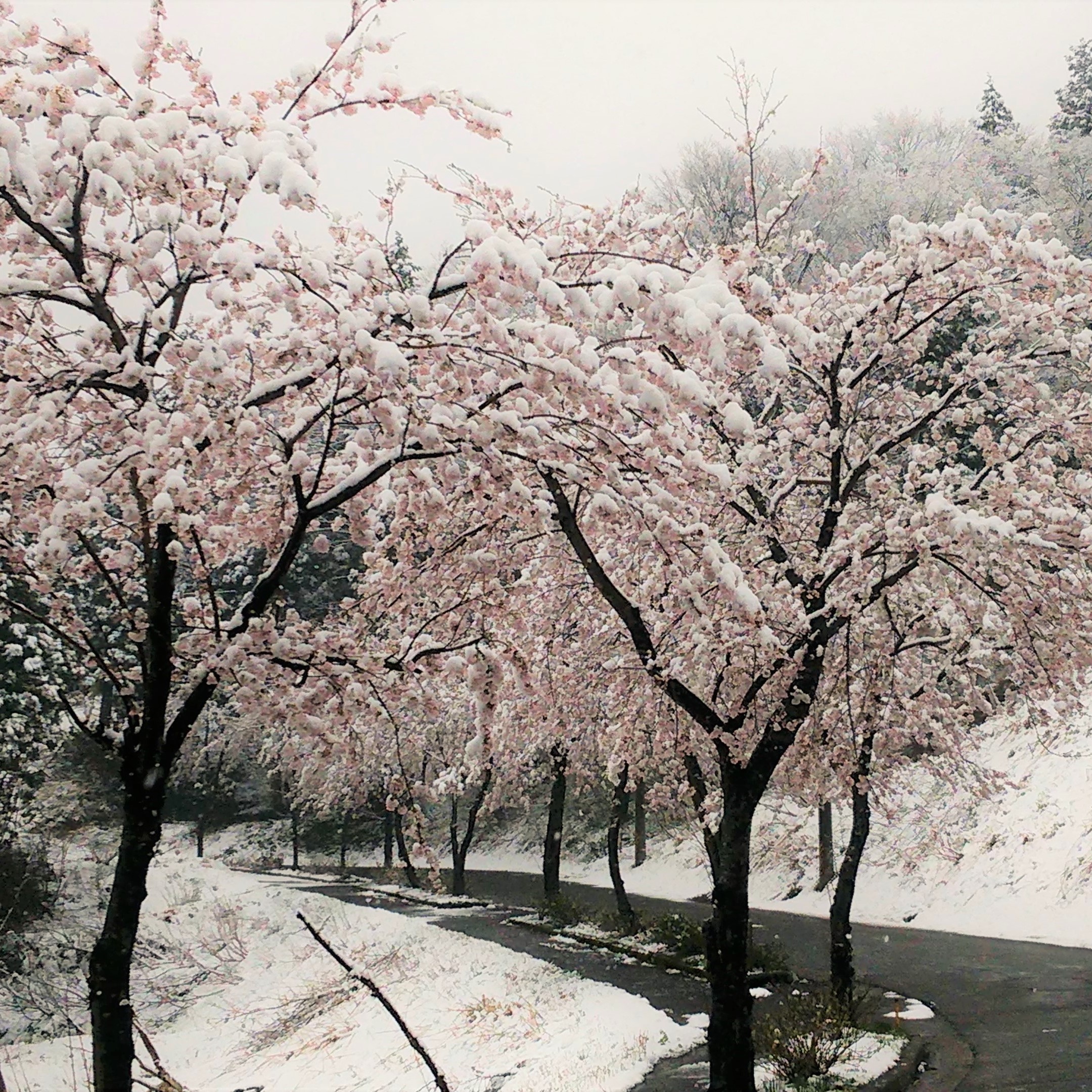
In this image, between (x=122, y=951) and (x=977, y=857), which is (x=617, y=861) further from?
(x=122, y=951)

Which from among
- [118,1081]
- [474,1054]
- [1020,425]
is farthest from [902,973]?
[118,1081]

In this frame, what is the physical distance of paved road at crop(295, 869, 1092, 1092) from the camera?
8.55 m

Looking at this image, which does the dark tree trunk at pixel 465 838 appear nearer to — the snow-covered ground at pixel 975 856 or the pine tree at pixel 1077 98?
the snow-covered ground at pixel 975 856

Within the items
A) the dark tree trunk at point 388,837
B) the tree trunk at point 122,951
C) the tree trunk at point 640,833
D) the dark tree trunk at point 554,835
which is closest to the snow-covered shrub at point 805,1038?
the tree trunk at point 122,951

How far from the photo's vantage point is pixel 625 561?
9398 mm

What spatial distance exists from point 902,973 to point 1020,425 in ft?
28.7

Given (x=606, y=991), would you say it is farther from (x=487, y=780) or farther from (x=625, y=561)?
(x=487, y=780)

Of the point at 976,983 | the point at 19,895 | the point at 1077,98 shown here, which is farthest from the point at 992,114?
the point at 19,895

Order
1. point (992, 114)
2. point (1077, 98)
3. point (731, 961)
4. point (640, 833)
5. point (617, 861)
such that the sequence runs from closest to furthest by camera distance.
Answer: point (731, 961), point (617, 861), point (640, 833), point (1077, 98), point (992, 114)

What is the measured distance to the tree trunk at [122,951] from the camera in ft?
14.1

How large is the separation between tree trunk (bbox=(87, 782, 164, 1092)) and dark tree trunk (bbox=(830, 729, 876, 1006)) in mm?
7117

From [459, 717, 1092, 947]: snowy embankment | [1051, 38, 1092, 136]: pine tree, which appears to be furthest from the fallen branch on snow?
[1051, 38, 1092, 136]: pine tree

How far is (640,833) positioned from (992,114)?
3658 centimetres

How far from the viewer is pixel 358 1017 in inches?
522
